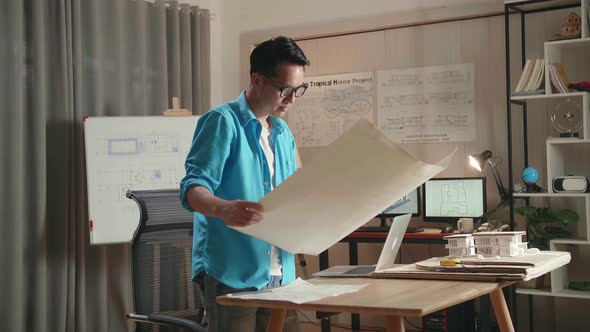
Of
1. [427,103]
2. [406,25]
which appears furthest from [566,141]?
[406,25]


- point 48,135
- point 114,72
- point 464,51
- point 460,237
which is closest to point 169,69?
point 114,72

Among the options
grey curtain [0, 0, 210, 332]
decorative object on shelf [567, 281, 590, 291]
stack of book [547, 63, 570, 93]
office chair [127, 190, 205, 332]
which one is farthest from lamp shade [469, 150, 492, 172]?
office chair [127, 190, 205, 332]

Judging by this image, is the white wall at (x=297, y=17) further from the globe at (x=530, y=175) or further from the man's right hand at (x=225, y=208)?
the man's right hand at (x=225, y=208)

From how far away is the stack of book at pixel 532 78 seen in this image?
414 centimetres

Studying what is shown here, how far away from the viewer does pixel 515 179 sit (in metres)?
4.55

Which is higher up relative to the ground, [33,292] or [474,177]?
[474,177]

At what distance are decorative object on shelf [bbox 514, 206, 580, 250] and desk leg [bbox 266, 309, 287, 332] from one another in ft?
9.48

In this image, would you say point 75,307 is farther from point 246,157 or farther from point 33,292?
point 246,157

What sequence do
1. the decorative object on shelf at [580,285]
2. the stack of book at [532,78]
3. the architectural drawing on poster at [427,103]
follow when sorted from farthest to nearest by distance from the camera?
the architectural drawing on poster at [427,103], the stack of book at [532,78], the decorative object on shelf at [580,285]

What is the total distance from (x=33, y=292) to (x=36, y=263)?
0.52 feet

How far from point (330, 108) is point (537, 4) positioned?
63.7 inches

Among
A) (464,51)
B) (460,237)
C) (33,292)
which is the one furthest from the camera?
(464,51)

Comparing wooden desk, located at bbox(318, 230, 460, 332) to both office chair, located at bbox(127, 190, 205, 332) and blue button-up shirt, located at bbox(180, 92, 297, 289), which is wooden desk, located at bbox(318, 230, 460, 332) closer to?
office chair, located at bbox(127, 190, 205, 332)

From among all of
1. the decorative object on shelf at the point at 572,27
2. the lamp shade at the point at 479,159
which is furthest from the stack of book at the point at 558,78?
the lamp shade at the point at 479,159
